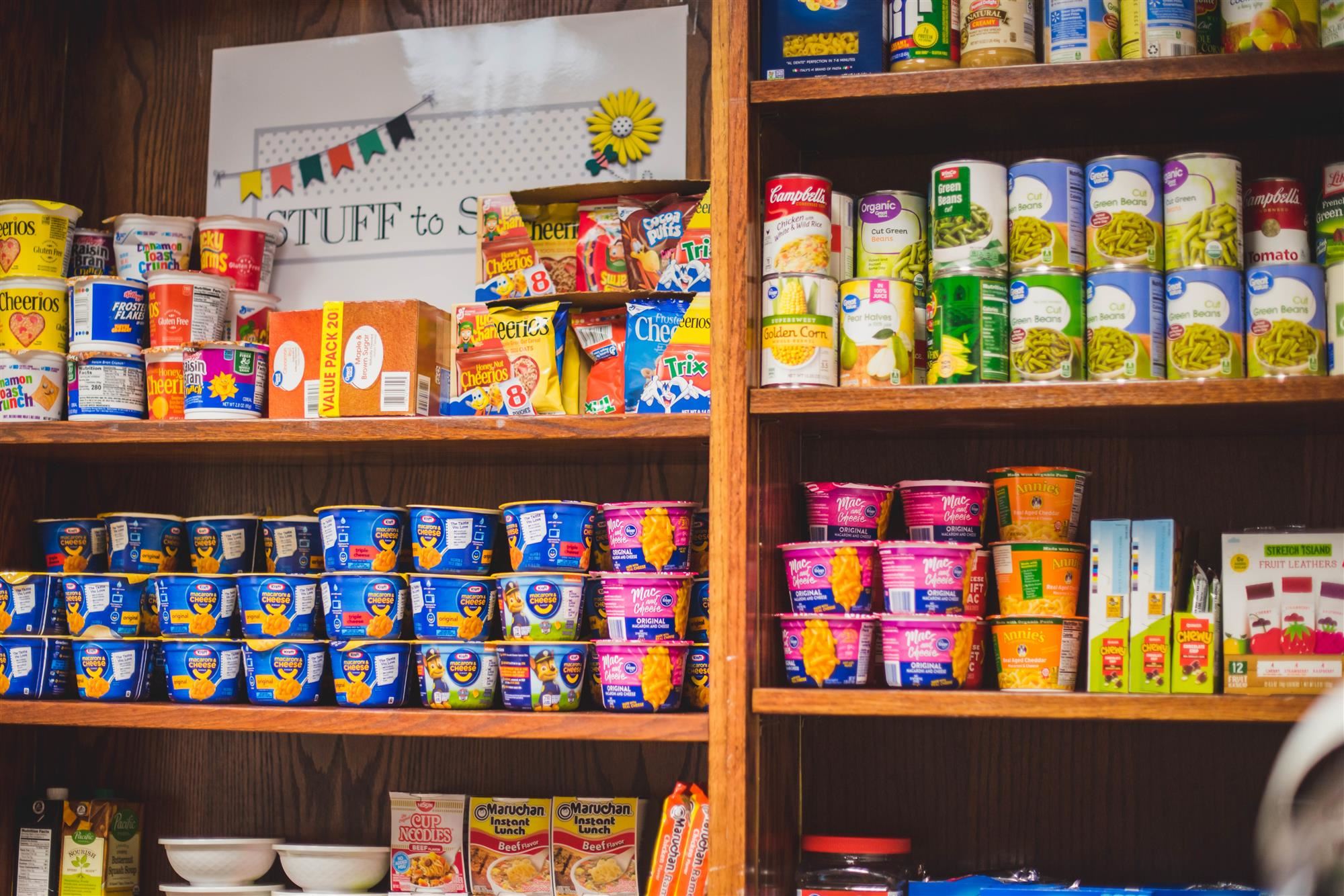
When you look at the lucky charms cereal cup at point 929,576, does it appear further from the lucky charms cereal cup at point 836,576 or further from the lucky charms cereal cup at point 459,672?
the lucky charms cereal cup at point 459,672

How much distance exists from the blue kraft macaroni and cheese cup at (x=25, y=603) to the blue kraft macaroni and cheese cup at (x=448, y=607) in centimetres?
66

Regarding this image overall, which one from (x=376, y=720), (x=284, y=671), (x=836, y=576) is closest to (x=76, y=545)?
(x=284, y=671)

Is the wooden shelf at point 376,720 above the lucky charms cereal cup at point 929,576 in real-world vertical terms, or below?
below

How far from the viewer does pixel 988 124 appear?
2.09 meters

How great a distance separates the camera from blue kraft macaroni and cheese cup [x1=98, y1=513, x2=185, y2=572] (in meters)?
2.28

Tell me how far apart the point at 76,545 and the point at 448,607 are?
73 centimetres

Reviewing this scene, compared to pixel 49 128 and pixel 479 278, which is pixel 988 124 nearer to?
pixel 479 278

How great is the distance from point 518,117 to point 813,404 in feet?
3.09

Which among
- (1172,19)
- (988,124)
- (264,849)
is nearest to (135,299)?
(264,849)

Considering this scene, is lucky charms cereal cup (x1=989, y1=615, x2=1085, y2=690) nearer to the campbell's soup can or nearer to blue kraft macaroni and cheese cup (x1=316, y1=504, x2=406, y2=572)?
the campbell's soup can

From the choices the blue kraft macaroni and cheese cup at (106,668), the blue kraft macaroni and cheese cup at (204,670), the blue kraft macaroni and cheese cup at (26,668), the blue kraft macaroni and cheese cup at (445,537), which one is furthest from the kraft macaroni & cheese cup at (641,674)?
the blue kraft macaroni and cheese cup at (26,668)

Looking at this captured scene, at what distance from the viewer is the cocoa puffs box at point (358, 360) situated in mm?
2107

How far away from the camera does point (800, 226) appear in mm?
1941

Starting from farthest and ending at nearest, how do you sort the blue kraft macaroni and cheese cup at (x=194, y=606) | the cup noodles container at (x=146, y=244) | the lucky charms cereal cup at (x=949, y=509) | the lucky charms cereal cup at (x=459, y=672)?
1. the cup noodles container at (x=146, y=244)
2. the blue kraft macaroni and cheese cup at (x=194, y=606)
3. the lucky charms cereal cup at (x=459, y=672)
4. the lucky charms cereal cup at (x=949, y=509)
